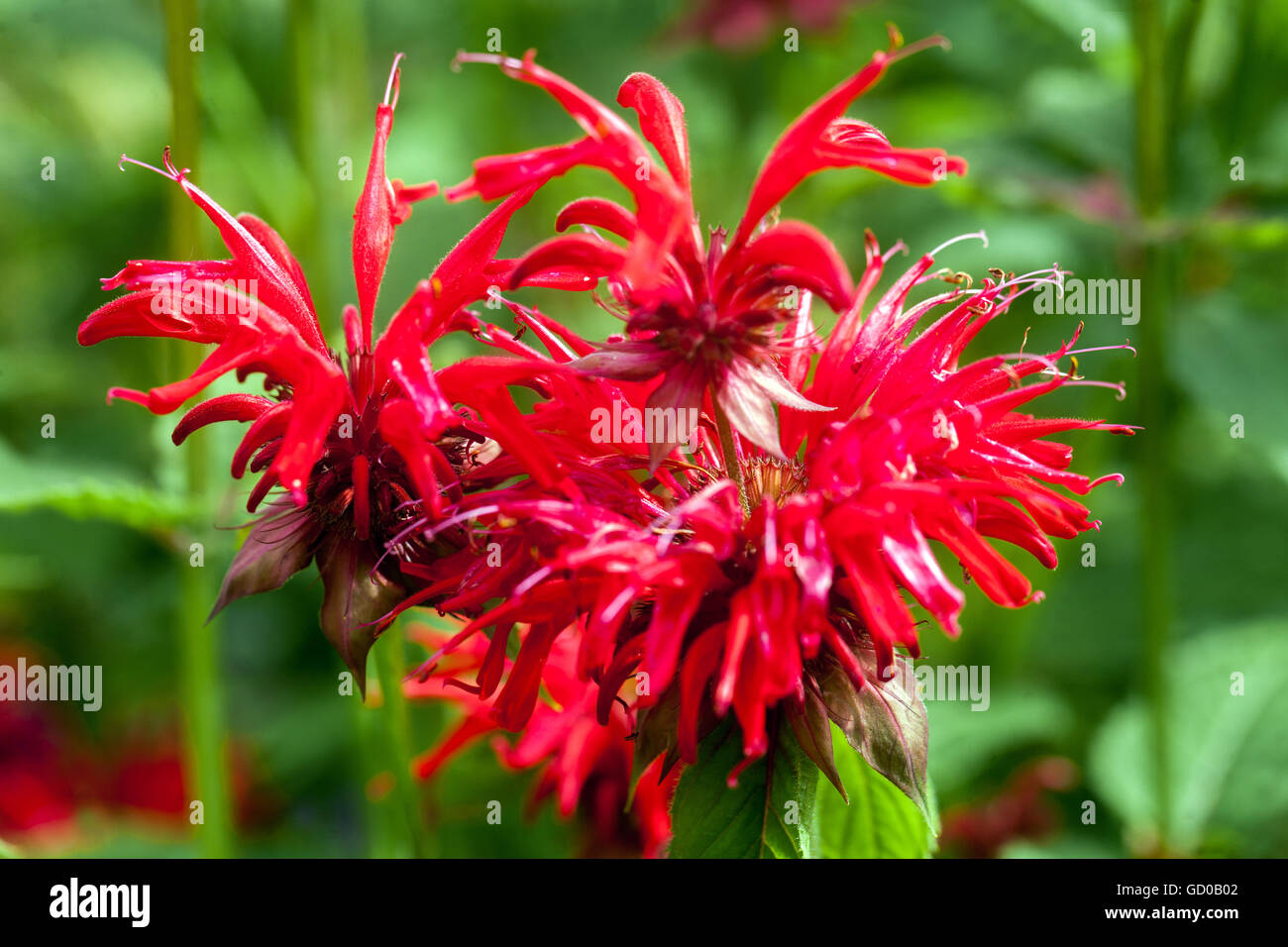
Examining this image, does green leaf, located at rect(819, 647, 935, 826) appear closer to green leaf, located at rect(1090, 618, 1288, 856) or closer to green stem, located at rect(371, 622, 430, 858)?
green stem, located at rect(371, 622, 430, 858)

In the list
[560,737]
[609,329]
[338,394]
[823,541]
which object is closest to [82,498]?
[338,394]

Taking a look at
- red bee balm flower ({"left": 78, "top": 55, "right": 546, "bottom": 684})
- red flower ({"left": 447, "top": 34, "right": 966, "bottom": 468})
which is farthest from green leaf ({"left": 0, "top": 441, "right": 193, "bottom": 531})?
red flower ({"left": 447, "top": 34, "right": 966, "bottom": 468})

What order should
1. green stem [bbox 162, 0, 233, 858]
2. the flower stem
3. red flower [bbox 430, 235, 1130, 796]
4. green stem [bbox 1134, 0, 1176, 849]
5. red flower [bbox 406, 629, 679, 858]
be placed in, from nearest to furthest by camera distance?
red flower [bbox 430, 235, 1130, 796], the flower stem, red flower [bbox 406, 629, 679, 858], green stem [bbox 162, 0, 233, 858], green stem [bbox 1134, 0, 1176, 849]

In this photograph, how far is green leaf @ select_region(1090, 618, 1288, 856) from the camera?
194cm

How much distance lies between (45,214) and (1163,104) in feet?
8.34

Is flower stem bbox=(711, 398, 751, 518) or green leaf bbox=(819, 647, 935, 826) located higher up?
flower stem bbox=(711, 398, 751, 518)

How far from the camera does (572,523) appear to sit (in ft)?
3.52

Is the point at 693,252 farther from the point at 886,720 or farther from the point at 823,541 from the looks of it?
the point at 886,720

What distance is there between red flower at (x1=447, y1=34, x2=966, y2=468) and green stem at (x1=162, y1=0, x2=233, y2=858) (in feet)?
2.53

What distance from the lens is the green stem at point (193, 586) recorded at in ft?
5.49

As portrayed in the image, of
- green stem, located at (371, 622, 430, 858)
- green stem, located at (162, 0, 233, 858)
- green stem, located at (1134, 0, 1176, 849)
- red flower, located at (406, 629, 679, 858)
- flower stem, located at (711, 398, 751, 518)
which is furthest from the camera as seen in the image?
green stem, located at (1134, 0, 1176, 849)

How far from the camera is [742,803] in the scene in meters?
1.11

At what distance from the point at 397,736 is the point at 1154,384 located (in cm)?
133
